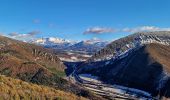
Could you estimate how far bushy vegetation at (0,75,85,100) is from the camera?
24797 millimetres

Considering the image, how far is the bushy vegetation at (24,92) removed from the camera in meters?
24.8

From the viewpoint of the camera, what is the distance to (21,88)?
26594 mm

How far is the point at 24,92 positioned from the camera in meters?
26.0

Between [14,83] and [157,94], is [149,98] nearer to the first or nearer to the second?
[157,94]

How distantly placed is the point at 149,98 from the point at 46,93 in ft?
527

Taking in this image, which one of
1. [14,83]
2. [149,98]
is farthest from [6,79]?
Answer: [149,98]

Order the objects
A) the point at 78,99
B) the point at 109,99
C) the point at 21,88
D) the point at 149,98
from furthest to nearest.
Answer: the point at 149,98
the point at 109,99
the point at 78,99
the point at 21,88

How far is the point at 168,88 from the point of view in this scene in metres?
Answer: 190

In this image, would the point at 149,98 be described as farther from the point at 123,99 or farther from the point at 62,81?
the point at 62,81

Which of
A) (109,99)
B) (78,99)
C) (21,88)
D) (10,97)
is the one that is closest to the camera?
(10,97)

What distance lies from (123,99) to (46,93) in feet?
508

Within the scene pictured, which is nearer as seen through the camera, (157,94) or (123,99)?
(123,99)

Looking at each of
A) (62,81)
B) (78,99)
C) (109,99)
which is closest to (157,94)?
(109,99)

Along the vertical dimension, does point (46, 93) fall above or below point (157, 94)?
above
